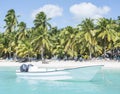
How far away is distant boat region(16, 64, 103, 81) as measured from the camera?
29.1m

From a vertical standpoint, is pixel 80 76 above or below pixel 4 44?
below

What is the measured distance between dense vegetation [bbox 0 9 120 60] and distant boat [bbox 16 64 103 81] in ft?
88.2

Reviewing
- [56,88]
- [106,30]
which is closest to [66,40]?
[106,30]

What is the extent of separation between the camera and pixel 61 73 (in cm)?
3061

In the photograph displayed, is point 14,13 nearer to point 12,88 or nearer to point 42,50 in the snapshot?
point 42,50

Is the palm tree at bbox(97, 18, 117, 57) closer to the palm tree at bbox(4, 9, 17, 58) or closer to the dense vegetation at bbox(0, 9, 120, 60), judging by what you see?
the dense vegetation at bbox(0, 9, 120, 60)

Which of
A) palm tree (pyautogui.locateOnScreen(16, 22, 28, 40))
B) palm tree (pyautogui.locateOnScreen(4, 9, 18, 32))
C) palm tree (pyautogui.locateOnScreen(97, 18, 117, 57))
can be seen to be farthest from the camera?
palm tree (pyautogui.locateOnScreen(4, 9, 18, 32))

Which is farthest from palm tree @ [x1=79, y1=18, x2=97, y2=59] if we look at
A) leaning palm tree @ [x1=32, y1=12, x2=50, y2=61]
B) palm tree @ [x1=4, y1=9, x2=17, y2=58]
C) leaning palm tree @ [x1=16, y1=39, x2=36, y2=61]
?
palm tree @ [x1=4, y1=9, x2=17, y2=58]

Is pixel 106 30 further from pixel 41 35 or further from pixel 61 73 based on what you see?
pixel 61 73

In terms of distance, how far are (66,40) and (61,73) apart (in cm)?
3421

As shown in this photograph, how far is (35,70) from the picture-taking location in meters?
32.9

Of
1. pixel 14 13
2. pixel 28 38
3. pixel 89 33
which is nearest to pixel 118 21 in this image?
pixel 89 33

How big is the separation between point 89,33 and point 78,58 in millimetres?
9320

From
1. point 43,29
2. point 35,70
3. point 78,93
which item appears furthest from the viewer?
point 43,29
